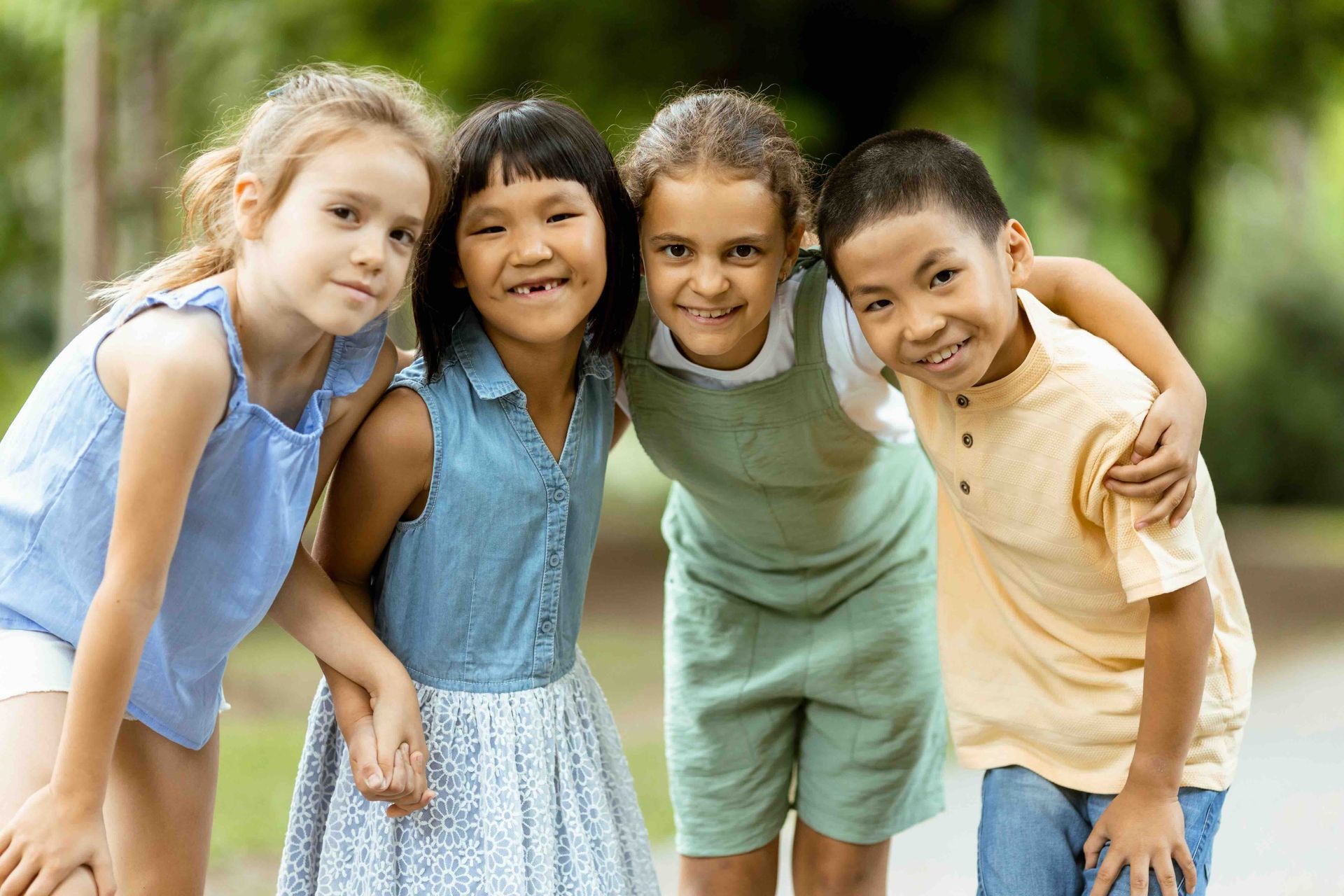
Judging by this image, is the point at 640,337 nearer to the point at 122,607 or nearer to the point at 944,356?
the point at 944,356

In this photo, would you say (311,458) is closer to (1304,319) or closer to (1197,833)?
(1197,833)

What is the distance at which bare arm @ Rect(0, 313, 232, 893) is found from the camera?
1.56 meters

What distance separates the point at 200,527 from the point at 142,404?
9.3 inches

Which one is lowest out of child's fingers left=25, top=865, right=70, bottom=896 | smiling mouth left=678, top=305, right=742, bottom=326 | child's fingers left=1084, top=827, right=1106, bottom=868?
child's fingers left=25, top=865, right=70, bottom=896

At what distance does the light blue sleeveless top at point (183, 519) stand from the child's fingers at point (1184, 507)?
1.18m

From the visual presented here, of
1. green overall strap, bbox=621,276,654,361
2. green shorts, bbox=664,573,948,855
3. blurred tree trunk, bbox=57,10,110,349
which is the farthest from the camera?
blurred tree trunk, bbox=57,10,110,349

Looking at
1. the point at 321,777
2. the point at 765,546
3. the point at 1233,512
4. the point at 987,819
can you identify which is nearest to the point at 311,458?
the point at 321,777

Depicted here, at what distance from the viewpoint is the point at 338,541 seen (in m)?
1.97

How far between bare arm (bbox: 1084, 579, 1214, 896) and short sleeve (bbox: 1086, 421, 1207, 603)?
39 millimetres

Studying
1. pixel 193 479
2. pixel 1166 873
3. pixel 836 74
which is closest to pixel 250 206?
pixel 193 479

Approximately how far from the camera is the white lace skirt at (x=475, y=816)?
192cm

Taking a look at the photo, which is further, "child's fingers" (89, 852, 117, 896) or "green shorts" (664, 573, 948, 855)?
"green shorts" (664, 573, 948, 855)

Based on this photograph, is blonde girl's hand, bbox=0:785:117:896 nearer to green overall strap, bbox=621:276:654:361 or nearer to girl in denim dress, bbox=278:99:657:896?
girl in denim dress, bbox=278:99:657:896

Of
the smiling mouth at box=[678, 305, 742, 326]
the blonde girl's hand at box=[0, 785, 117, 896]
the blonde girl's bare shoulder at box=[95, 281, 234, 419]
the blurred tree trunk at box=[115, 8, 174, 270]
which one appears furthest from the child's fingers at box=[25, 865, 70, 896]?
the blurred tree trunk at box=[115, 8, 174, 270]
